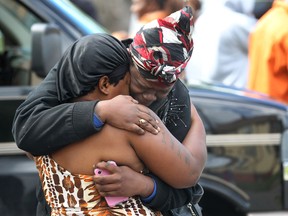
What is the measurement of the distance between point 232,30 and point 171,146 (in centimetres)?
421

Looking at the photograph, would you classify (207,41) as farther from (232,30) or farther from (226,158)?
(226,158)

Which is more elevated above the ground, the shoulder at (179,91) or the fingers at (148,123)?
the fingers at (148,123)

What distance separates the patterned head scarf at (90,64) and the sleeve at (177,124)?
27 cm

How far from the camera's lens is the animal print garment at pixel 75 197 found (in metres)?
2.56

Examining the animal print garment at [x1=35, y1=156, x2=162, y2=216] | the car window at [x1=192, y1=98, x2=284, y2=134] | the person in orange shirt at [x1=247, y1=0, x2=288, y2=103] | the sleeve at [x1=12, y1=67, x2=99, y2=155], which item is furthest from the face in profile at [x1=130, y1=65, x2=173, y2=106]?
the person in orange shirt at [x1=247, y1=0, x2=288, y2=103]

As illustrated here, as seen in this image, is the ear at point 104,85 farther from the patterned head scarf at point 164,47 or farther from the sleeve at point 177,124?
the sleeve at point 177,124

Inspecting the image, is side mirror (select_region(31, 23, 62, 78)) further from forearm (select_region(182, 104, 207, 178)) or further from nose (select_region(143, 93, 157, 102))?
nose (select_region(143, 93, 157, 102))

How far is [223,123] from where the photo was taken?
4660mm

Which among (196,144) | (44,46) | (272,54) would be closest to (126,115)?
(196,144)

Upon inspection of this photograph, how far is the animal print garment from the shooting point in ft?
8.39

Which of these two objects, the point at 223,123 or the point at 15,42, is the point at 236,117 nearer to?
the point at 223,123

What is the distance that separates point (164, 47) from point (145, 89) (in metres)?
0.17

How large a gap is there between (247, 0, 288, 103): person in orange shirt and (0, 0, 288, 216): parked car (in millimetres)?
1048

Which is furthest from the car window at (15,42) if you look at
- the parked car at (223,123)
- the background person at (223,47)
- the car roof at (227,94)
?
the background person at (223,47)
